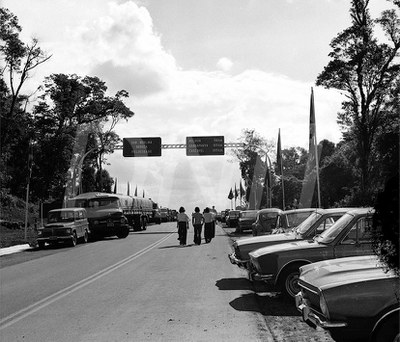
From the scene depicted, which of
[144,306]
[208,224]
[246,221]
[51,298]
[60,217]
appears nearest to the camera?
[144,306]

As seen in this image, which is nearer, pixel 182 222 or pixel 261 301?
pixel 261 301

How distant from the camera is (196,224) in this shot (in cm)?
2475

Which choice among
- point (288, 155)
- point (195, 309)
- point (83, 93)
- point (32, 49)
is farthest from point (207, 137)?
point (288, 155)

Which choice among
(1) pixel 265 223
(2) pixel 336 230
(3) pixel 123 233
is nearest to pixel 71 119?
(3) pixel 123 233

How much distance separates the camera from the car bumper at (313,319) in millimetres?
5301

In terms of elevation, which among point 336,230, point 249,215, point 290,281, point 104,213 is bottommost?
point 290,281

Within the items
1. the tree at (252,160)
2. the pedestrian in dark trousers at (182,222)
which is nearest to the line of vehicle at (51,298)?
the pedestrian in dark trousers at (182,222)

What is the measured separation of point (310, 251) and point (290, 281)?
76 centimetres

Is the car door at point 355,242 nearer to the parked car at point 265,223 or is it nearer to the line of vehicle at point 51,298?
the line of vehicle at point 51,298

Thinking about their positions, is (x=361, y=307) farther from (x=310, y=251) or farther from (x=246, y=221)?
(x=246, y=221)

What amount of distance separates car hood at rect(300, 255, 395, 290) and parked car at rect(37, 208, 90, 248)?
67.9 ft

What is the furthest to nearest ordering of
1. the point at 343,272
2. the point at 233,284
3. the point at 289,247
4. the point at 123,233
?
the point at 123,233 → the point at 233,284 → the point at 289,247 → the point at 343,272

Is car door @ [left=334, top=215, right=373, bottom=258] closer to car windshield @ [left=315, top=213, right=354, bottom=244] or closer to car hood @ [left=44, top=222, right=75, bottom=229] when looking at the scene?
car windshield @ [left=315, top=213, right=354, bottom=244]

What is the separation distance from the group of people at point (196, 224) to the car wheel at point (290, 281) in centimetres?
1421
